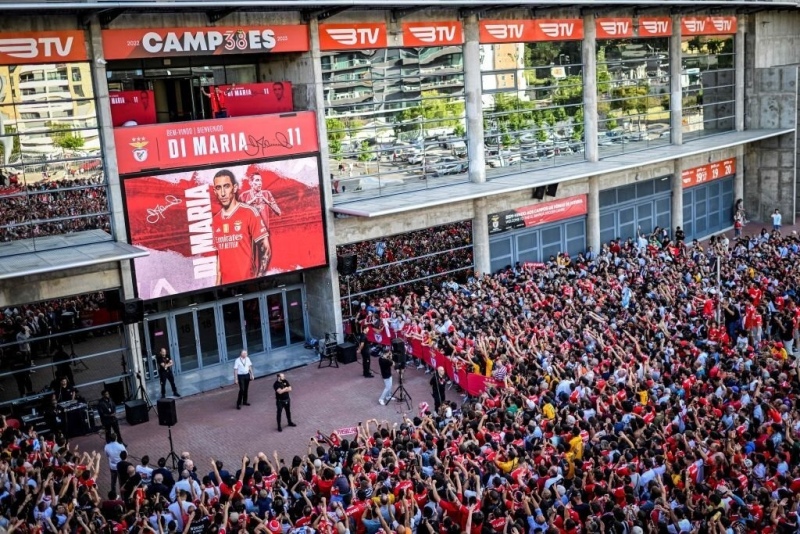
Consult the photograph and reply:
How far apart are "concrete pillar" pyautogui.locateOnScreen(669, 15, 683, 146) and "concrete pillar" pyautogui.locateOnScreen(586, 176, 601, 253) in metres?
6.42


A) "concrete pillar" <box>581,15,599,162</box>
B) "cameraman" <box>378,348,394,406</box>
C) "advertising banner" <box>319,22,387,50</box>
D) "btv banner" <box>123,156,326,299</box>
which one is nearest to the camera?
"cameraman" <box>378,348,394,406</box>

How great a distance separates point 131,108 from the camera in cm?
2391

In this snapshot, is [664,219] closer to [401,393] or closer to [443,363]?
[443,363]

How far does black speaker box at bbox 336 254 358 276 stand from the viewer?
26.4m

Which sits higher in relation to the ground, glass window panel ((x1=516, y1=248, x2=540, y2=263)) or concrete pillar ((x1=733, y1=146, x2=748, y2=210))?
concrete pillar ((x1=733, y1=146, x2=748, y2=210))

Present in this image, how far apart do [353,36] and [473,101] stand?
17.2 feet

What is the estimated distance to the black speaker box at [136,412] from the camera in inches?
853

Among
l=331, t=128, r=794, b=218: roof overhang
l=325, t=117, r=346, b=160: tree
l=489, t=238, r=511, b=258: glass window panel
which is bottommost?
l=489, t=238, r=511, b=258: glass window panel

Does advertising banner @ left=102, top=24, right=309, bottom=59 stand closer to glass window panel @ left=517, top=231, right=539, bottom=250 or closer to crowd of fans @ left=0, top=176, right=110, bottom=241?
crowd of fans @ left=0, top=176, right=110, bottom=241

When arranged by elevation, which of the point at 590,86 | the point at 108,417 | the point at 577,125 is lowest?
the point at 108,417

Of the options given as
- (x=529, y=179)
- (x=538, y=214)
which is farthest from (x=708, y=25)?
(x=529, y=179)

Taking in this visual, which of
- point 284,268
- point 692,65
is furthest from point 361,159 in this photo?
point 692,65

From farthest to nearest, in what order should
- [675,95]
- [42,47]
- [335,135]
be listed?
1. [675,95]
2. [335,135]
3. [42,47]

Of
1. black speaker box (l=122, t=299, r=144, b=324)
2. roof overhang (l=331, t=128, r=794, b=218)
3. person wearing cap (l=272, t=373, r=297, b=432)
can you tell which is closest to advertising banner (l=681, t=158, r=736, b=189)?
roof overhang (l=331, t=128, r=794, b=218)
